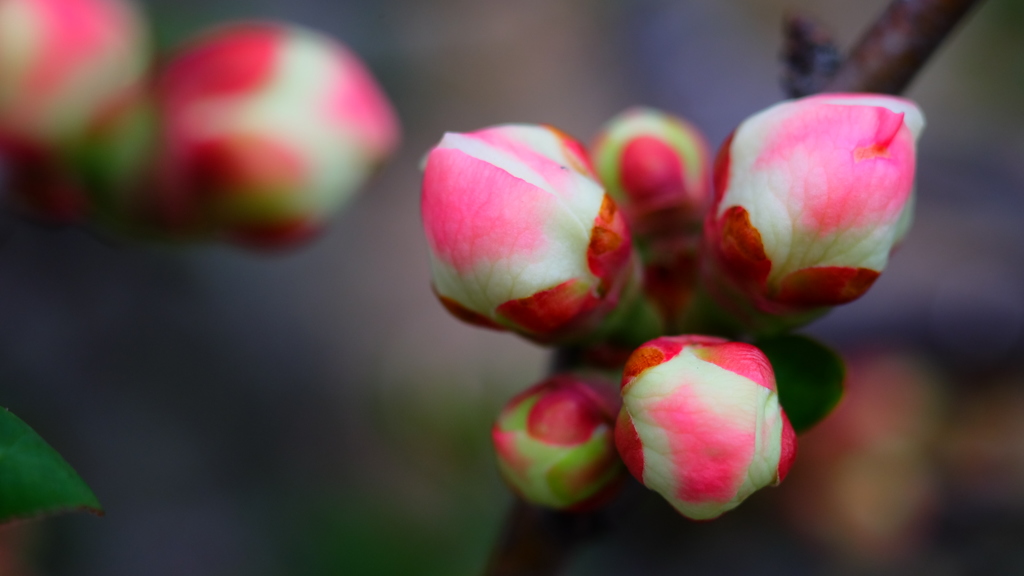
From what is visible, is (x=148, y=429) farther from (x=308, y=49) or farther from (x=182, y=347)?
(x=308, y=49)

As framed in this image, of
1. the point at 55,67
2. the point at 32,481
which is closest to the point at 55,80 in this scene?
the point at 55,67

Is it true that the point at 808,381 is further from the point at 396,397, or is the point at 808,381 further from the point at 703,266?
the point at 396,397

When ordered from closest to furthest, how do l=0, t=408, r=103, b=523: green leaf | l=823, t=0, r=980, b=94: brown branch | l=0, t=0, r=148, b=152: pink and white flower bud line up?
l=0, t=408, r=103, b=523: green leaf < l=823, t=0, r=980, b=94: brown branch < l=0, t=0, r=148, b=152: pink and white flower bud

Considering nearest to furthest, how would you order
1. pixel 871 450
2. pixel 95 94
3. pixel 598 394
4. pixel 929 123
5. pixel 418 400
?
1. pixel 598 394
2. pixel 95 94
3. pixel 871 450
4. pixel 418 400
5. pixel 929 123

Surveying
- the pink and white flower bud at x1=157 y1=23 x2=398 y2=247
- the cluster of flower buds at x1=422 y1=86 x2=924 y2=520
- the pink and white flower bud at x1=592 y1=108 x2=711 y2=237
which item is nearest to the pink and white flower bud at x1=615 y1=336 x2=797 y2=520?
the cluster of flower buds at x1=422 y1=86 x2=924 y2=520

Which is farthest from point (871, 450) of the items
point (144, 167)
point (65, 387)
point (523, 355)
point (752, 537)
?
point (65, 387)

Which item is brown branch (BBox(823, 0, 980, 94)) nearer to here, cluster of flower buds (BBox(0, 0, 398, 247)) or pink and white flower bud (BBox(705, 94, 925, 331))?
pink and white flower bud (BBox(705, 94, 925, 331))

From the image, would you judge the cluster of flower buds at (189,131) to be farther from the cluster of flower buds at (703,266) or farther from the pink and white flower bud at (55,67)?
the cluster of flower buds at (703,266)
